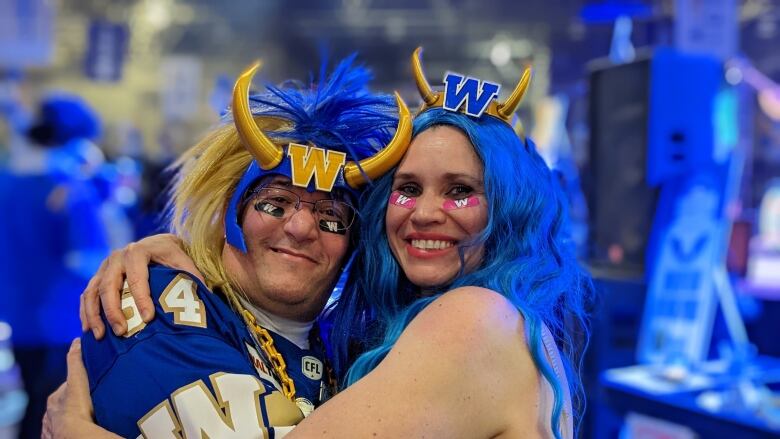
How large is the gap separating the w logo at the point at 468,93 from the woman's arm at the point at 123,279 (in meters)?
0.66

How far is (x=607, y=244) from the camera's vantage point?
13.6ft

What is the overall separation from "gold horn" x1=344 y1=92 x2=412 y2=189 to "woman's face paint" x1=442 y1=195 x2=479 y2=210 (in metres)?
0.15

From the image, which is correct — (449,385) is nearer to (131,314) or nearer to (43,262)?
(131,314)

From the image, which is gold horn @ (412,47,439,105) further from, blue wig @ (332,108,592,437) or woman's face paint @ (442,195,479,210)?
woman's face paint @ (442,195,479,210)

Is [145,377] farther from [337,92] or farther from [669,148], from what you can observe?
[669,148]

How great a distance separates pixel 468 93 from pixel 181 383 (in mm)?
829

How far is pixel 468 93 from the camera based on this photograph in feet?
5.59

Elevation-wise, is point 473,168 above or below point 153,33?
below

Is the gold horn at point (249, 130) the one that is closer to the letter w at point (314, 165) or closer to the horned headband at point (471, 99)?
the letter w at point (314, 165)

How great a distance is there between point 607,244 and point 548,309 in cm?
268

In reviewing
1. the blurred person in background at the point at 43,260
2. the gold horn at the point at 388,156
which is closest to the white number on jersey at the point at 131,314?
the gold horn at the point at 388,156

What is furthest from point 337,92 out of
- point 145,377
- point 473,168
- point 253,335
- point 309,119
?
point 145,377

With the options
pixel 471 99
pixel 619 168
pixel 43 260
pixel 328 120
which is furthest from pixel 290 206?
pixel 43 260

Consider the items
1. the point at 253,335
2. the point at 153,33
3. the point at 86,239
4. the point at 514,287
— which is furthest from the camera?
the point at 153,33
